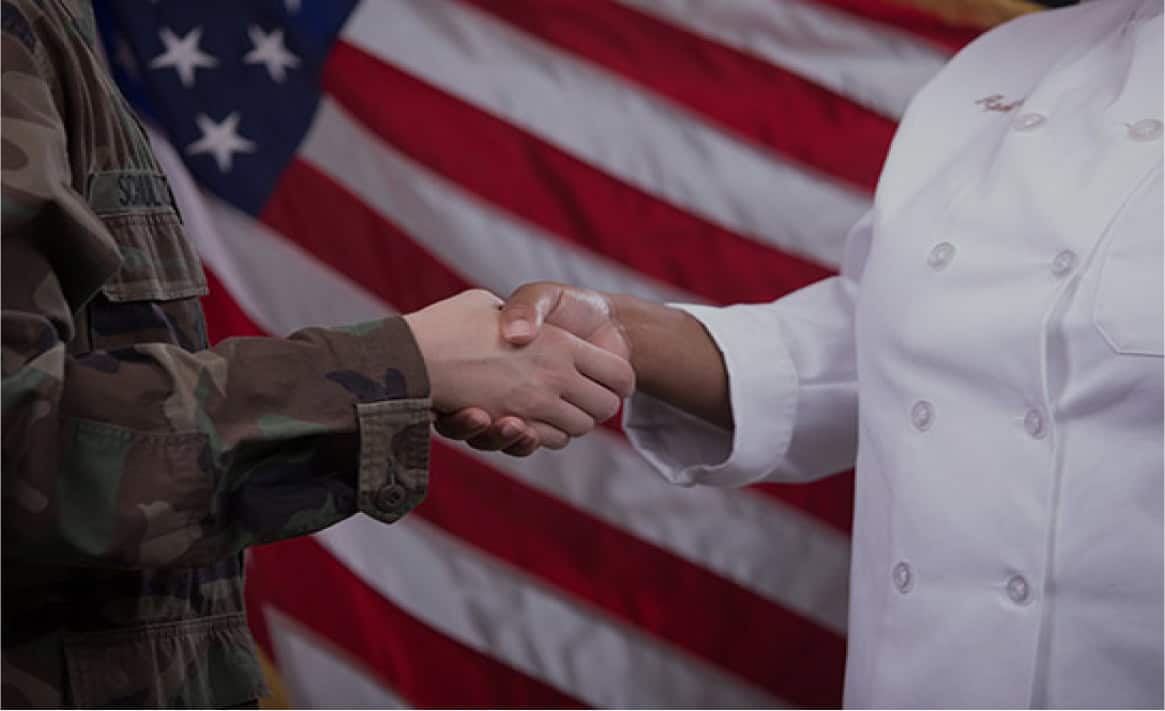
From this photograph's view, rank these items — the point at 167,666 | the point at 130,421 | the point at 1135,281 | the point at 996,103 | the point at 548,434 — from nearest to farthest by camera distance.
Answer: the point at 130,421 < the point at 167,666 < the point at 1135,281 < the point at 548,434 < the point at 996,103

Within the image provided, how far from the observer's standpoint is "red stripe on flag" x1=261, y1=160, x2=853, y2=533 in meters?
1.71

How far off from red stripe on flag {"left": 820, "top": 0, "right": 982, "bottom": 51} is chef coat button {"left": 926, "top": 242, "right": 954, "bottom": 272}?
60cm

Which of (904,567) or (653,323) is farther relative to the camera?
(653,323)

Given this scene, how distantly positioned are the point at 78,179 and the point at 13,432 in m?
0.21

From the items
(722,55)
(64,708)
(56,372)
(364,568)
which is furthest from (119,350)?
(722,55)

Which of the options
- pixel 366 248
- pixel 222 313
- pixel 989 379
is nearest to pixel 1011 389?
pixel 989 379

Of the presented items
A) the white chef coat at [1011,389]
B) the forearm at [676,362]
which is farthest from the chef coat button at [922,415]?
the forearm at [676,362]

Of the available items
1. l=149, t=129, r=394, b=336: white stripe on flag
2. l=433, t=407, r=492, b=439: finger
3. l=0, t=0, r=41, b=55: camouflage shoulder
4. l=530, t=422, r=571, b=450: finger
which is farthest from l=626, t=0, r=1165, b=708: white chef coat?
l=0, t=0, r=41, b=55: camouflage shoulder

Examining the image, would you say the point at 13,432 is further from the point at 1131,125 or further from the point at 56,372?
the point at 1131,125

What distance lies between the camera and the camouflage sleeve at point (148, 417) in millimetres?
796

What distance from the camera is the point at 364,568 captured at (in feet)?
5.64

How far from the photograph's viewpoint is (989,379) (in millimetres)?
1113

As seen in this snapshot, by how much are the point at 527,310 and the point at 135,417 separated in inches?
16.6

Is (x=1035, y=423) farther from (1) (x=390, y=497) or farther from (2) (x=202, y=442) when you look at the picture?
(2) (x=202, y=442)
